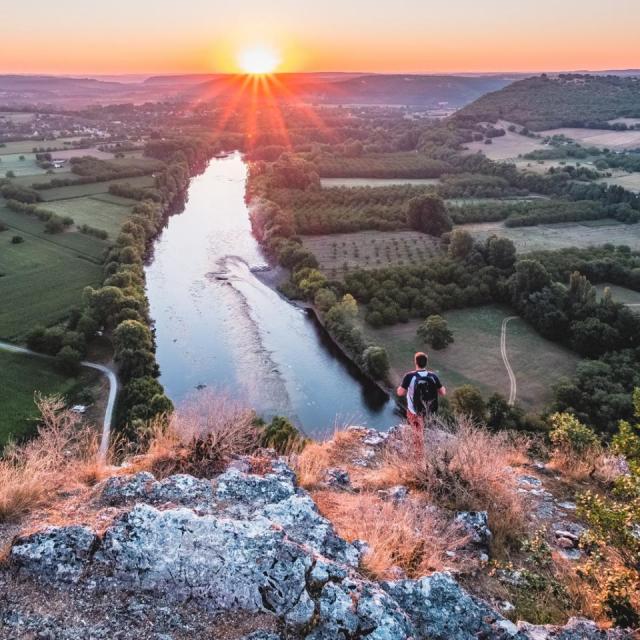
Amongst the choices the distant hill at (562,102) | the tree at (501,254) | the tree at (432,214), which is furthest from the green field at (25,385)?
the distant hill at (562,102)

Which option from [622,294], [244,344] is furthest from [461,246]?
[244,344]

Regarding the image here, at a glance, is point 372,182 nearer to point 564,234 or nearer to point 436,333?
point 564,234

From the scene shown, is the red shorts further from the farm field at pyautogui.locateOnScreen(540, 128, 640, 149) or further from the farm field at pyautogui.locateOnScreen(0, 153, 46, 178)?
the farm field at pyautogui.locateOnScreen(540, 128, 640, 149)

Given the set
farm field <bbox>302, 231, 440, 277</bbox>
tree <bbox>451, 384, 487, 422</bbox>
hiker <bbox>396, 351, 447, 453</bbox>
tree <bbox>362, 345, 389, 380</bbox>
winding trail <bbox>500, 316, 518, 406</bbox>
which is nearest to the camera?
hiker <bbox>396, 351, 447, 453</bbox>

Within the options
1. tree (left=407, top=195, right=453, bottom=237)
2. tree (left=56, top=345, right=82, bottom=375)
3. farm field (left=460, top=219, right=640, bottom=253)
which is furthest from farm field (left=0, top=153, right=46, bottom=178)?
farm field (left=460, top=219, right=640, bottom=253)

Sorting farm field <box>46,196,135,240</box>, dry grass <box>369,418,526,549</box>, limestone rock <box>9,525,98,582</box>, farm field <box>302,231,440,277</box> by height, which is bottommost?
farm field <box>302,231,440,277</box>

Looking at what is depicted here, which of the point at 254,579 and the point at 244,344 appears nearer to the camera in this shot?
the point at 254,579

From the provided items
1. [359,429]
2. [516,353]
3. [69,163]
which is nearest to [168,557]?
[359,429]
